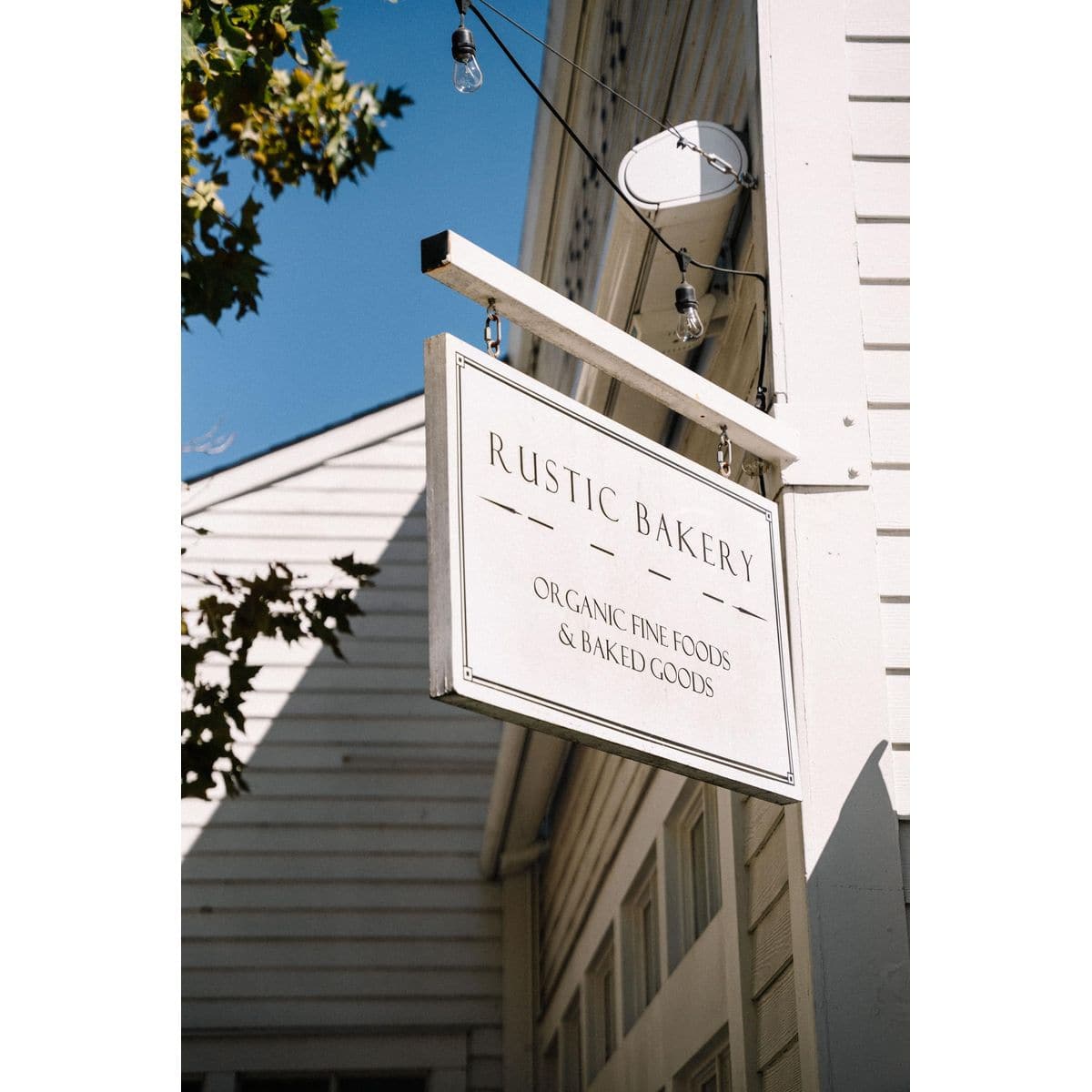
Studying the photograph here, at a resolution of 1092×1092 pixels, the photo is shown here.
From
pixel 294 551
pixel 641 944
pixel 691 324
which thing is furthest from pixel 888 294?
pixel 294 551

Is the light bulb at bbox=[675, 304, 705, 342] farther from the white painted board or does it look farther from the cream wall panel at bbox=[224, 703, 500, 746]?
the cream wall panel at bbox=[224, 703, 500, 746]

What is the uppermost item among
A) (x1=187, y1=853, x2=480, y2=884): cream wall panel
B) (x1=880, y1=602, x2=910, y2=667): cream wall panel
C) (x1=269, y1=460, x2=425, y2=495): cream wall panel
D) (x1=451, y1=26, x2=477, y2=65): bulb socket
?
(x1=269, y1=460, x2=425, y2=495): cream wall panel

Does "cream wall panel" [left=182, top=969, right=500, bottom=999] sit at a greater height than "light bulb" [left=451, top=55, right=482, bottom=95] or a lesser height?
lesser

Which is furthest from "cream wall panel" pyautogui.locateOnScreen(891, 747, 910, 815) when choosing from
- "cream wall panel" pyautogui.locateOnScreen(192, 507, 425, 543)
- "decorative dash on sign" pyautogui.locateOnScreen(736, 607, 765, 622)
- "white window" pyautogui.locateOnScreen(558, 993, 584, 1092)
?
"cream wall panel" pyautogui.locateOnScreen(192, 507, 425, 543)

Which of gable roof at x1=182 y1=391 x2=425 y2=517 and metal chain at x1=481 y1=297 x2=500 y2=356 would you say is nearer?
metal chain at x1=481 y1=297 x2=500 y2=356

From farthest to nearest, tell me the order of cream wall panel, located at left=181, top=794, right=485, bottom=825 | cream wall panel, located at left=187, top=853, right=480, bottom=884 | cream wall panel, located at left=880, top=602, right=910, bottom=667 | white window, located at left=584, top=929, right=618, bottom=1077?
cream wall panel, located at left=181, top=794, right=485, bottom=825
cream wall panel, located at left=187, top=853, right=480, bottom=884
white window, located at left=584, top=929, right=618, bottom=1077
cream wall panel, located at left=880, top=602, right=910, bottom=667

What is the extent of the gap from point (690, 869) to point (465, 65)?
3.06m

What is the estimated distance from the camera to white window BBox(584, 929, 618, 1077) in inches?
273

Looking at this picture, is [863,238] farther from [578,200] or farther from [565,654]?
[578,200]

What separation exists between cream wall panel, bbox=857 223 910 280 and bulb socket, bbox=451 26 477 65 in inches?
47.0

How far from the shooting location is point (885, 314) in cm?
404

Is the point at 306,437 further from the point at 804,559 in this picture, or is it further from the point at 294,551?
the point at 804,559
